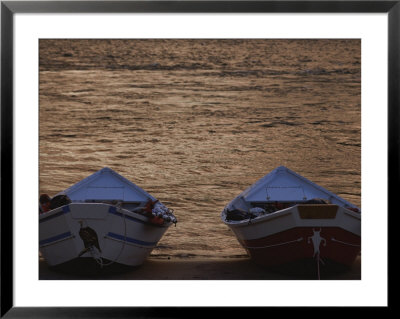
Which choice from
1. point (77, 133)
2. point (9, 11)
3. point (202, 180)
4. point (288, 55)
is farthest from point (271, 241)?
Answer: point (9, 11)

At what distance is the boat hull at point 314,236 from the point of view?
4.54 m

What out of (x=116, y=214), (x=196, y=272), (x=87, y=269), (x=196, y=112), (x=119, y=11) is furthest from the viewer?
(x=196, y=112)

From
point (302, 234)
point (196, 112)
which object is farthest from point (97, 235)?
point (302, 234)

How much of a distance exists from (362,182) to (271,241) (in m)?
1.00

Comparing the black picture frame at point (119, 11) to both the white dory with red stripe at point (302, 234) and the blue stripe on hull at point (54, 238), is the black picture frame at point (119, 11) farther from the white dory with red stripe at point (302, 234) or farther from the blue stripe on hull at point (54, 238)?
the white dory with red stripe at point (302, 234)

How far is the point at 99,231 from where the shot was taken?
15.2ft

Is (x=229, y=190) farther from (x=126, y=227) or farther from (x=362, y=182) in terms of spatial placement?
(x=362, y=182)

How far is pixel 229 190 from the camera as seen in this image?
5637 mm

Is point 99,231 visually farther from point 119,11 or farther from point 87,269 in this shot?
point 119,11

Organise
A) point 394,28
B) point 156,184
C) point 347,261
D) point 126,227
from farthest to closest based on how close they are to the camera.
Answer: point 156,184 < point 126,227 < point 347,261 < point 394,28

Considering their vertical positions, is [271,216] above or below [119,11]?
below

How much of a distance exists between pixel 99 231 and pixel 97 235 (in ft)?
0.12

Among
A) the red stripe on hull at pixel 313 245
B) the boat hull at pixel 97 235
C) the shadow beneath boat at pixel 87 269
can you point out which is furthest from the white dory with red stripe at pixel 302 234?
the shadow beneath boat at pixel 87 269

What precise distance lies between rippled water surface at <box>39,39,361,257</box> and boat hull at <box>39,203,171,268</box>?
0.23 meters
